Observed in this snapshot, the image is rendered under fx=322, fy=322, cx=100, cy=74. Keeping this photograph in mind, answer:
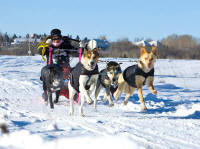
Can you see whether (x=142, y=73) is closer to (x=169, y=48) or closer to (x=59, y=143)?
(x=59, y=143)

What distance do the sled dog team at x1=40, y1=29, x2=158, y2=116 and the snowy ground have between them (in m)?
0.52


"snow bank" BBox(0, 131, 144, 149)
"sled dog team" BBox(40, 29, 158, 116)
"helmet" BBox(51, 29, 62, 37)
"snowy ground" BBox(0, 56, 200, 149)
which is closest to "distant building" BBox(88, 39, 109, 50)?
"sled dog team" BBox(40, 29, 158, 116)

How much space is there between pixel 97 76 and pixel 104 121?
140 cm

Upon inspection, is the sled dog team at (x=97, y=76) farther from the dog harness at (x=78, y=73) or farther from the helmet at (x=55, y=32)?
the helmet at (x=55, y=32)

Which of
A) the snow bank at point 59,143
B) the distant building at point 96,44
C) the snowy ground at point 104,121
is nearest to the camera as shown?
the snow bank at point 59,143

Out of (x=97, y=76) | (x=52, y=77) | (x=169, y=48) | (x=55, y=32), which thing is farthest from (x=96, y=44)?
(x=169, y=48)

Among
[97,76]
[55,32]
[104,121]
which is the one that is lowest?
[104,121]

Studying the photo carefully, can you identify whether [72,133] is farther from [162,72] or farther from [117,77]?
[162,72]

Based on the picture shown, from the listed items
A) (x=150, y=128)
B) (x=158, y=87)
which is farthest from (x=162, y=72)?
(x=150, y=128)

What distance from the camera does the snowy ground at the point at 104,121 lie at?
297cm

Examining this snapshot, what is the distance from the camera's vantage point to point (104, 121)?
533 cm

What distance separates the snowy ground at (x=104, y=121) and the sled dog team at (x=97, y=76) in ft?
1.69

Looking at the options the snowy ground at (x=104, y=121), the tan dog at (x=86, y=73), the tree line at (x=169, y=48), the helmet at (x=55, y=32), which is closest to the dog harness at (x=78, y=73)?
the tan dog at (x=86, y=73)

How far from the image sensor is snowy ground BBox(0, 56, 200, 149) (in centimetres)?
297
